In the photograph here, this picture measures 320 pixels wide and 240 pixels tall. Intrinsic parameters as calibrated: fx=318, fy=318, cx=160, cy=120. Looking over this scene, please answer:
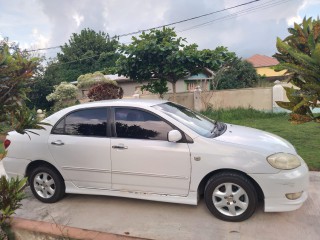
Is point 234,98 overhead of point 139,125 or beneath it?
overhead

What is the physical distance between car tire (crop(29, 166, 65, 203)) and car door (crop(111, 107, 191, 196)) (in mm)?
909

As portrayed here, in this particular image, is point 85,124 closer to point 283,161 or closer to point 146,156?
point 146,156

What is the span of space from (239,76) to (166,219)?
17960 mm

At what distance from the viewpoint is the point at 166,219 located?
4027 mm

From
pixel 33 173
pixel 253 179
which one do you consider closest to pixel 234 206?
pixel 253 179

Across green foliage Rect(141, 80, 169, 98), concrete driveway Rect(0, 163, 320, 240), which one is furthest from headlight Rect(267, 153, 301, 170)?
green foliage Rect(141, 80, 169, 98)

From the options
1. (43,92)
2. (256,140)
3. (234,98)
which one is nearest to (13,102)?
(256,140)

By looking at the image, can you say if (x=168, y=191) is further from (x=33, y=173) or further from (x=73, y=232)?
(x=33, y=173)

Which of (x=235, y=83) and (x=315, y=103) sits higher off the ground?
(x=235, y=83)

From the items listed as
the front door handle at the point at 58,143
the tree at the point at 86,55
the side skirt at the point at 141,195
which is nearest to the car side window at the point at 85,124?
the front door handle at the point at 58,143

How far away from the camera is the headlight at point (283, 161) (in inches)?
147

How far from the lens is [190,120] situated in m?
4.51

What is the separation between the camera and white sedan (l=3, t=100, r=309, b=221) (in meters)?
3.76

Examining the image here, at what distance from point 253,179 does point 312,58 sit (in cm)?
180
